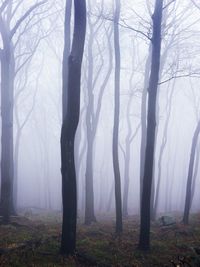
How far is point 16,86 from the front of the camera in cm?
3080

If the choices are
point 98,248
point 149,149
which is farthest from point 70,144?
point 98,248

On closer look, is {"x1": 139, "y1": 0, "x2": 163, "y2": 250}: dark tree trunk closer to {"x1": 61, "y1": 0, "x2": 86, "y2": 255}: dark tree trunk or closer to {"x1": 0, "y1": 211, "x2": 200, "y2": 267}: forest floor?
{"x1": 0, "y1": 211, "x2": 200, "y2": 267}: forest floor

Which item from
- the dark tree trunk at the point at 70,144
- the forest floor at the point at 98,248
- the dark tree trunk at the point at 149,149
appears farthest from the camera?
the dark tree trunk at the point at 149,149

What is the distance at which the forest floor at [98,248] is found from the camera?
8773mm

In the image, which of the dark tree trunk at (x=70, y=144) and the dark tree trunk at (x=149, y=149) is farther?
the dark tree trunk at (x=149, y=149)

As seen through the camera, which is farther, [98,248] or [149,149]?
[149,149]

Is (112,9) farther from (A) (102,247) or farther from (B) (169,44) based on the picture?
(A) (102,247)

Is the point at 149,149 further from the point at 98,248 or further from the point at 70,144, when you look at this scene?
the point at 98,248

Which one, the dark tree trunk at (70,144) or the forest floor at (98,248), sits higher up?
the dark tree trunk at (70,144)

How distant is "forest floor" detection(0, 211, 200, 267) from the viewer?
8773mm

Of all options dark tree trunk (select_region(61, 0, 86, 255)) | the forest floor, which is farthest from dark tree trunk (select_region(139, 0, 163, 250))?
dark tree trunk (select_region(61, 0, 86, 255))

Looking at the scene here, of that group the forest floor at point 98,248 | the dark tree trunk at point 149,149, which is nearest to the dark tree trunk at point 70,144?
the forest floor at point 98,248

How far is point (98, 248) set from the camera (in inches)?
421

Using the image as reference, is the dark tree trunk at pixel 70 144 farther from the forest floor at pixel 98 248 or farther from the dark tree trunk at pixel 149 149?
the dark tree trunk at pixel 149 149
